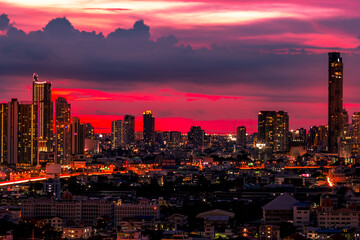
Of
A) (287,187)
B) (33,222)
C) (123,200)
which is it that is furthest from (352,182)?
(33,222)

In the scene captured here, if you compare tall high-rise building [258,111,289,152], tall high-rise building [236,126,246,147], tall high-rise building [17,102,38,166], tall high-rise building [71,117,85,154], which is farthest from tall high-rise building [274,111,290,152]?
tall high-rise building [17,102,38,166]

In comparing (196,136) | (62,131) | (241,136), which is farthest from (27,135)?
(241,136)

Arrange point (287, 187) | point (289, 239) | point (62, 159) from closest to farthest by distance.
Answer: point (289, 239), point (287, 187), point (62, 159)

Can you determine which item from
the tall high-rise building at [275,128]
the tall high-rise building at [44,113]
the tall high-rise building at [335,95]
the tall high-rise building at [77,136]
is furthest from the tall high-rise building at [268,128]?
the tall high-rise building at [44,113]

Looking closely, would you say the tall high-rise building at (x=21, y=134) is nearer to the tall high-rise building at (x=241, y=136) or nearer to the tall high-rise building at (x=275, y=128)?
the tall high-rise building at (x=275, y=128)

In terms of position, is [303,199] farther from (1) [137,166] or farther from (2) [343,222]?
(1) [137,166]
